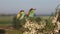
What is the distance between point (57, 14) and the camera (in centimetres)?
165

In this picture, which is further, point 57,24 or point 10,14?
point 10,14

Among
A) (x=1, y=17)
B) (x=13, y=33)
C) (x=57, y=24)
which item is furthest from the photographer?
(x=1, y=17)

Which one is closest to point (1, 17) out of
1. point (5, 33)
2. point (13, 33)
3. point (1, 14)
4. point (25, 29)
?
point (1, 14)

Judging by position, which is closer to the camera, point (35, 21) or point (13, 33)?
point (35, 21)

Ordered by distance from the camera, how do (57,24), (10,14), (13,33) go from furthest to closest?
(10,14), (13,33), (57,24)

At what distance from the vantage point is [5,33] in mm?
2633

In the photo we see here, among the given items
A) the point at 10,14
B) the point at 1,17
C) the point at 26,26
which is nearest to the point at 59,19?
the point at 26,26

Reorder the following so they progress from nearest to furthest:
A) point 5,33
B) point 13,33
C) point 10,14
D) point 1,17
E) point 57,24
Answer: point 57,24, point 13,33, point 5,33, point 10,14, point 1,17

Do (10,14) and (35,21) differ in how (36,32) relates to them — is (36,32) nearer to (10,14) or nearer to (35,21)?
(35,21)

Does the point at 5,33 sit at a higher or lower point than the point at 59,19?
lower

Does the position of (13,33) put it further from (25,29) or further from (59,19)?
(59,19)

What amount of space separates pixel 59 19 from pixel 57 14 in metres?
0.05

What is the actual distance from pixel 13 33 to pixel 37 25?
2.59ft

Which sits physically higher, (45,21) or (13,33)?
(45,21)
